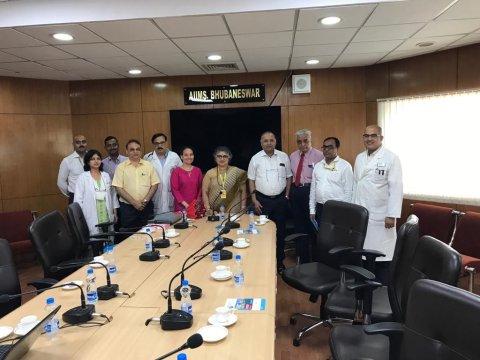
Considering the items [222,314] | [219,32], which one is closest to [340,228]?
[222,314]

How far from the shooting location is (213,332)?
1546 millimetres

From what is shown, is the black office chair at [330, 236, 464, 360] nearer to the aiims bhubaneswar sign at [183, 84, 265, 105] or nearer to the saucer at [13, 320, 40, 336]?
the saucer at [13, 320, 40, 336]

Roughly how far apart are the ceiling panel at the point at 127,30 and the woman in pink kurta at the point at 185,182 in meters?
1.30

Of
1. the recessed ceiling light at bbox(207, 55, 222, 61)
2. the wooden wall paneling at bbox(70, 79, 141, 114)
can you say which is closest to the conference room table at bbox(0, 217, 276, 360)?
the recessed ceiling light at bbox(207, 55, 222, 61)

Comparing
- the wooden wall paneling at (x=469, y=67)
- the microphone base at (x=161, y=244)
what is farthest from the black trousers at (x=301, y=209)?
the wooden wall paneling at (x=469, y=67)

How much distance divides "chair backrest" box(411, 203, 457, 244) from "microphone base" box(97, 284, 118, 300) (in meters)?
3.12

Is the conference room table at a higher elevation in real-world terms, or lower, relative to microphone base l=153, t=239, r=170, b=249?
lower

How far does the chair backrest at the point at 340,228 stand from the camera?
8.87 ft

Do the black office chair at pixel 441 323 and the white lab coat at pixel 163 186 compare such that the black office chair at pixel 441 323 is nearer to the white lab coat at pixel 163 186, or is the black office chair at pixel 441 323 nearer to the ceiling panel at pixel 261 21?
the ceiling panel at pixel 261 21

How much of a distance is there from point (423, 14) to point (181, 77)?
3606 millimetres

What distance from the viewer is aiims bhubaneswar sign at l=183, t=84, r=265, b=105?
5617 millimetres

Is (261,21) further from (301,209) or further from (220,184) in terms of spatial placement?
(301,209)

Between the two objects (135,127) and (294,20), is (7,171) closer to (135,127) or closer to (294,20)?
(135,127)

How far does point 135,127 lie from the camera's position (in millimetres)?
5859
